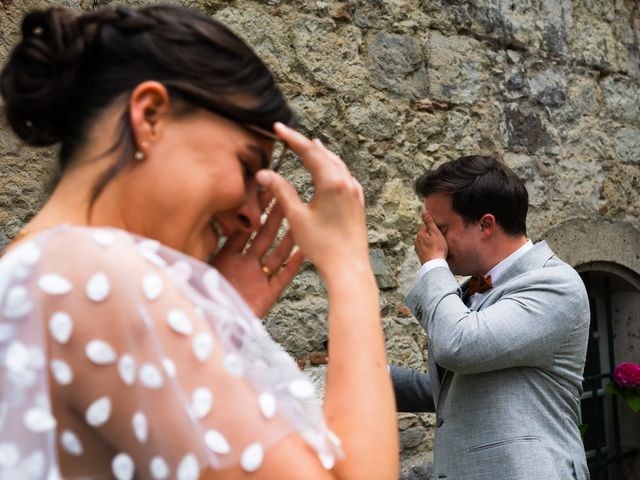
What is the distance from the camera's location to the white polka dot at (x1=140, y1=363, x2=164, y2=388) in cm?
86

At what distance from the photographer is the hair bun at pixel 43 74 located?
42.7 inches

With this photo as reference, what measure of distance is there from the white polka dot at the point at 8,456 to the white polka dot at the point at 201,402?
0.21 m

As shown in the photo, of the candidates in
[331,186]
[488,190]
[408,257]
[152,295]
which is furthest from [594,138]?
[152,295]

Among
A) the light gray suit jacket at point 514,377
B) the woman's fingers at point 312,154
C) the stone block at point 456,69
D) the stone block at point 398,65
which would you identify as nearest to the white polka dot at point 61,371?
the woman's fingers at point 312,154

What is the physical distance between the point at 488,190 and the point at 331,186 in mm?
1807

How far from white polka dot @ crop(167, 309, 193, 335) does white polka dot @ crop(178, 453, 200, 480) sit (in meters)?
0.14

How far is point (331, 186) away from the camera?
44.7 inches

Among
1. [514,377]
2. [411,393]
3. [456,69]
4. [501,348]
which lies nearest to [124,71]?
[501,348]

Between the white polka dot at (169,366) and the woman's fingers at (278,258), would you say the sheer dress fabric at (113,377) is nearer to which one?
the white polka dot at (169,366)

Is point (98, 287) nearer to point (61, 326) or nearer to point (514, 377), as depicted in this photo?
point (61, 326)

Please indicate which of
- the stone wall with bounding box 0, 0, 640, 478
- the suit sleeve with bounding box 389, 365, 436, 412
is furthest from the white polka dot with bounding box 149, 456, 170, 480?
the suit sleeve with bounding box 389, 365, 436, 412

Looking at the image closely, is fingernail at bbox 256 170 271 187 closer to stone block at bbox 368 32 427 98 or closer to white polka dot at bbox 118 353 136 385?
white polka dot at bbox 118 353 136 385

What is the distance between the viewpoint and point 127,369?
2.83 ft

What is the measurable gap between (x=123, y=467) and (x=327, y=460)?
0.24 metres
